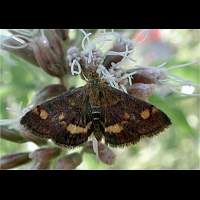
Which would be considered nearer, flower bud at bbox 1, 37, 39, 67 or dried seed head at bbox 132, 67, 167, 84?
dried seed head at bbox 132, 67, 167, 84

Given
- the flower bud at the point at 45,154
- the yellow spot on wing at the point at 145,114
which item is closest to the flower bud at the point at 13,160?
the flower bud at the point at 45,154

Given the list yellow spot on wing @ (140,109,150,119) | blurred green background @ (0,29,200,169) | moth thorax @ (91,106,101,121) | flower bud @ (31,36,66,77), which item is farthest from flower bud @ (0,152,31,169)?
yellow spot on wing @ (140,109,150,119)

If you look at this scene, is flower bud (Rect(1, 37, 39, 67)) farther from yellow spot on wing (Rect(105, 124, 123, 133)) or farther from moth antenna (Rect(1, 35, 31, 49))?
yellow spot on wing (Rect(105, 124, 123, 133))

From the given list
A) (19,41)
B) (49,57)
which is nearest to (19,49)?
(19,41)

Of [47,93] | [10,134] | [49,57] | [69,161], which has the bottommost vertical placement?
[69,161]

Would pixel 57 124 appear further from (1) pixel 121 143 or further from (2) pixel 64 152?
(2) pixel 64 152

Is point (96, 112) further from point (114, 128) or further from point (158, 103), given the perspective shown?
point (158, 103)

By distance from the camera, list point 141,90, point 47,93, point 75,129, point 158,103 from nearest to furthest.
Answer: point 75,129
point 141,90
point 47,93
point 158,103
